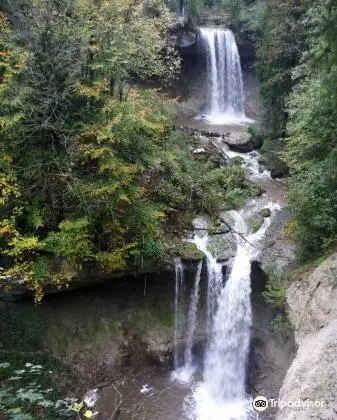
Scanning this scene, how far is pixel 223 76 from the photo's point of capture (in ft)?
92.1

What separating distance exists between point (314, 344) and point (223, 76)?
2265 cm

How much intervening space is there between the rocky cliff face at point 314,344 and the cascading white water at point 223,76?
60.9 feet

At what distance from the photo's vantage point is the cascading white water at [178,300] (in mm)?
13156

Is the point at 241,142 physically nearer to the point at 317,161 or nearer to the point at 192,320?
the point at 317,161

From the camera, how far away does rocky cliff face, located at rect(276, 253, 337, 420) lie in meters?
7.05

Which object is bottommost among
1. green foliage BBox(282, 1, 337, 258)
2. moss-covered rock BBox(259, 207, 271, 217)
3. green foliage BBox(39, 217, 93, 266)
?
green foliage BBox(39, 217, 93, 266)

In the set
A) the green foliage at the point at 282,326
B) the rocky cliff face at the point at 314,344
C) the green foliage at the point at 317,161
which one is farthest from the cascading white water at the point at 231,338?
the green foliage at the point at 317,161

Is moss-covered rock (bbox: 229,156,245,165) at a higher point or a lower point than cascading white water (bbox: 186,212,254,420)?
higher

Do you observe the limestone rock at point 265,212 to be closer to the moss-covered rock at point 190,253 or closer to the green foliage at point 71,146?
the moss-covered rock at point 190,253

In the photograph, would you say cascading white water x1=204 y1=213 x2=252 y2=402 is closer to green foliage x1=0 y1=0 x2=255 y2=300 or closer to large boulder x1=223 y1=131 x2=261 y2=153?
green foliage x1=0 y1=0 x2=255 y2=300

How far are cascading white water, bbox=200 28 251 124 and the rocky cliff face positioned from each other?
18.6 m

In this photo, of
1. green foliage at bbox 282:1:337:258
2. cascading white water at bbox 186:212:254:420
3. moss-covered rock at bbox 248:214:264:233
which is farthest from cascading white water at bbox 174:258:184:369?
green foliage at bbox 282:1:337:258

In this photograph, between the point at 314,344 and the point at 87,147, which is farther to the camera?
the point at 87,147

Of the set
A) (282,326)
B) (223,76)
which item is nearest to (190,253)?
(282,326)
